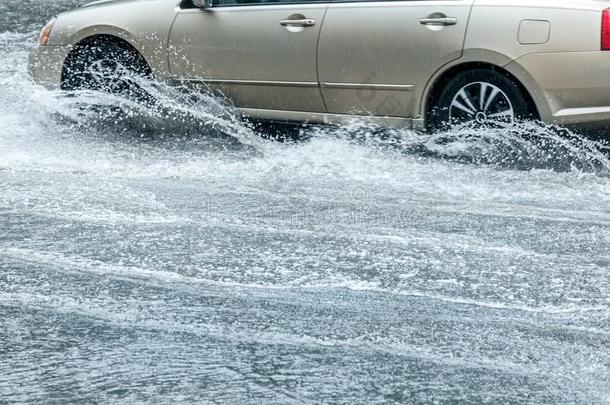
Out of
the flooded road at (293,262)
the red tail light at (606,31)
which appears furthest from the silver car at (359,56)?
the flooded road at (293,262)

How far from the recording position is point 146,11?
28.5ft

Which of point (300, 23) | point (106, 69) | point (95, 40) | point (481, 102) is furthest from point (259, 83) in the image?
point (481, 102)

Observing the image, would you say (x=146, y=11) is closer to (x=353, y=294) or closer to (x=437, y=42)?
(x=437, y=42)

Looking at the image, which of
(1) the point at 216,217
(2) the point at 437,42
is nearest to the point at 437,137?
(2) the point at 437,42

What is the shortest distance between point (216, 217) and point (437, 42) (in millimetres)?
2143

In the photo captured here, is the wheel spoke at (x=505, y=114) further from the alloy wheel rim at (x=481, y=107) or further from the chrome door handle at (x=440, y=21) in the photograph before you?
the chrome door handle at (x=440, y=21)

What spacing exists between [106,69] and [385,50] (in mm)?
2427

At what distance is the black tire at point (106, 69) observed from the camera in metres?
8.77

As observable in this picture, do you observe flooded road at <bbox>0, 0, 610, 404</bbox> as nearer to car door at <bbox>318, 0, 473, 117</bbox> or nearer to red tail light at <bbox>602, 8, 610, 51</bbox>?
car door at <bbox>318, 0, 473, 117</bbox>

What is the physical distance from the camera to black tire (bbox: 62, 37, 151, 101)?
877 centimetres

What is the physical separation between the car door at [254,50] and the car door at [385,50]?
136mm

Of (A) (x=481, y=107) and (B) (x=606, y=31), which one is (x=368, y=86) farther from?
(B) (x=606, y=31)

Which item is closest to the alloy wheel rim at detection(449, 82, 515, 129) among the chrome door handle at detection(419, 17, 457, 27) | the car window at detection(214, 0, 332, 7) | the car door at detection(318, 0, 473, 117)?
the car door at detection(318, 0, 473, 117)

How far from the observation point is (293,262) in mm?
5387
